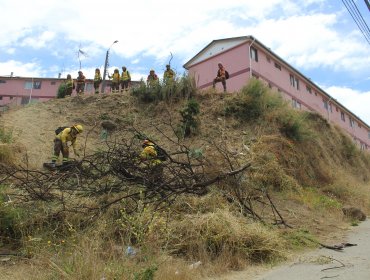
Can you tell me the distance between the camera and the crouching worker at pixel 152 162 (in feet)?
24.2

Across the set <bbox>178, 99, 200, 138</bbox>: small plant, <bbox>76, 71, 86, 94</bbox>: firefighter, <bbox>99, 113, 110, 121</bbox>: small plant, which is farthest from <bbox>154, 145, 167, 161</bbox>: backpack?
<bbox>76, 71, 86, 94</bbox>: firefighter

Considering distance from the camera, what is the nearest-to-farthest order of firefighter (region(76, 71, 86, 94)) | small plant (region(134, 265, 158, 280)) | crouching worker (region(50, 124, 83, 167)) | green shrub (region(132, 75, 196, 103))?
small plant (region(134, 265, 158, 280)) < crouching worker (region(50, 124, 83, 167)) < green shrub (region(132, 75, 196, 103)) < firefighter (region(76, 71, 86, 94))

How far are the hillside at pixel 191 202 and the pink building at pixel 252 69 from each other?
560cm

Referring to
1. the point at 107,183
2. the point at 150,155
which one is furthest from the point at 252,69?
the point at 107,183

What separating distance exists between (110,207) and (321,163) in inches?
450

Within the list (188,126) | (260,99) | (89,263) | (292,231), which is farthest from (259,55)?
(89,263)

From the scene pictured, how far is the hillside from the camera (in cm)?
545

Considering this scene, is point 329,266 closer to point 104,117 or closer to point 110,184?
point 110,184

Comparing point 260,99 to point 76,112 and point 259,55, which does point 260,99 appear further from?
point 259,55

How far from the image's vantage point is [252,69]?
2325cm

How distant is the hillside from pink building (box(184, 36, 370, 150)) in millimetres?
5599

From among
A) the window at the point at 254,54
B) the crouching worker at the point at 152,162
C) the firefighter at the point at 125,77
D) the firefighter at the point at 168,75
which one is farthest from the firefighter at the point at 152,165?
the window at the point at 254,54

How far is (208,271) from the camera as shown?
545 centimetres

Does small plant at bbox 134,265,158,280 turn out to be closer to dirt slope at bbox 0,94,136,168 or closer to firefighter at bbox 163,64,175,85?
dirt slope at bbox 0,94,136,168
